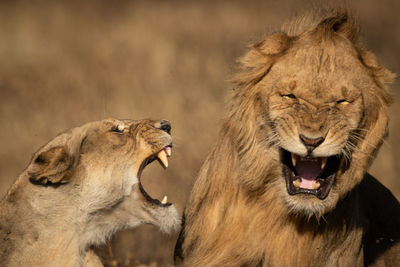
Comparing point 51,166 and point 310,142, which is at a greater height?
point 310,142

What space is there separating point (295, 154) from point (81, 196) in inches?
41.3

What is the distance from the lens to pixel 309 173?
173 inches

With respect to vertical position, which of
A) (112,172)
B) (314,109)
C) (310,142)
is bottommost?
(112,172)

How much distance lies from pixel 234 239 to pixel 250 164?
45cm

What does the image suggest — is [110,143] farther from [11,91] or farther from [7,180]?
[11,91]

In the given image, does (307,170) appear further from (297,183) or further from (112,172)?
(112,172)

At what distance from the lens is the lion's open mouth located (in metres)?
4.32

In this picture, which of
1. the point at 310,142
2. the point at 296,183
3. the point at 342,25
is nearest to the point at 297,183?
the point at 296,183

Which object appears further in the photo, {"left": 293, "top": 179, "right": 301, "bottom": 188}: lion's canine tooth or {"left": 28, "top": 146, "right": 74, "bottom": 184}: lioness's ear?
{"left": 293, "top": 179, "right": 301, "bottom": 188}: lion's canine tooth

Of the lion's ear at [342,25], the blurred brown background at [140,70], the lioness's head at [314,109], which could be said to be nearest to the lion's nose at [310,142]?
the lioness's head at [314,109]

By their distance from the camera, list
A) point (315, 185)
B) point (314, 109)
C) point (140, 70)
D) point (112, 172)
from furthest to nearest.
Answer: point (140, 70), point (112, 172), point (315, 185), point (314, 109)

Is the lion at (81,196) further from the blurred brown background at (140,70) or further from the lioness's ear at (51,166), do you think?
the blurred brown background at (140,70)

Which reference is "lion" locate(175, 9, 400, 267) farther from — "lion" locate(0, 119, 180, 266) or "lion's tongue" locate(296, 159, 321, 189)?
"lion" locate(0, 119, 180, 266)

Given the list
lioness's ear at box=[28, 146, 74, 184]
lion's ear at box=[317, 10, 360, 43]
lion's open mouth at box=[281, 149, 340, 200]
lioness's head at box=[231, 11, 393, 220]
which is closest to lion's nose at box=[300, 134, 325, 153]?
lioness's head at box=[231, 11, 393, 220]
